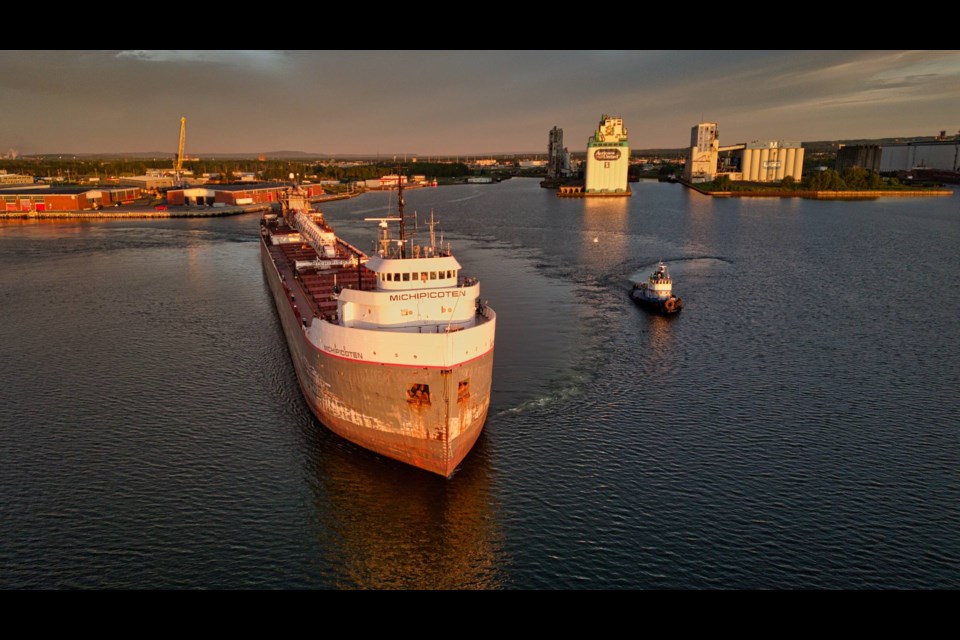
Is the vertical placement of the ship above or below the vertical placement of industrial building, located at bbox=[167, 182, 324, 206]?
below

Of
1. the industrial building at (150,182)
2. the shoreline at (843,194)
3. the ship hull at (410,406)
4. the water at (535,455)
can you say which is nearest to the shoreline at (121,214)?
the industrial building at (150,182)

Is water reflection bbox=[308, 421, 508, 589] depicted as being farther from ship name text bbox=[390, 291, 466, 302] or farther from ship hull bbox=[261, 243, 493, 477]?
ship name text bbox=[390, 291, 466, 302]

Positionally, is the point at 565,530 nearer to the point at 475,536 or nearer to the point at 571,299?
the point at 475,536

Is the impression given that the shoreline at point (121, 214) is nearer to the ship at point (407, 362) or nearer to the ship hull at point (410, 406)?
the ship at point (407, 362)

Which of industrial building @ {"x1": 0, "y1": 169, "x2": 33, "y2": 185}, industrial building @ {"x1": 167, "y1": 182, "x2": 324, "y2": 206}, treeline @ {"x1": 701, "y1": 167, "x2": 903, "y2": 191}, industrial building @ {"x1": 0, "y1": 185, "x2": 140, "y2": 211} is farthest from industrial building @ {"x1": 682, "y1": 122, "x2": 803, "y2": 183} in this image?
industrial building @ {"x1": 0, "y1": 169, "x2": 33, "y2": 185}
